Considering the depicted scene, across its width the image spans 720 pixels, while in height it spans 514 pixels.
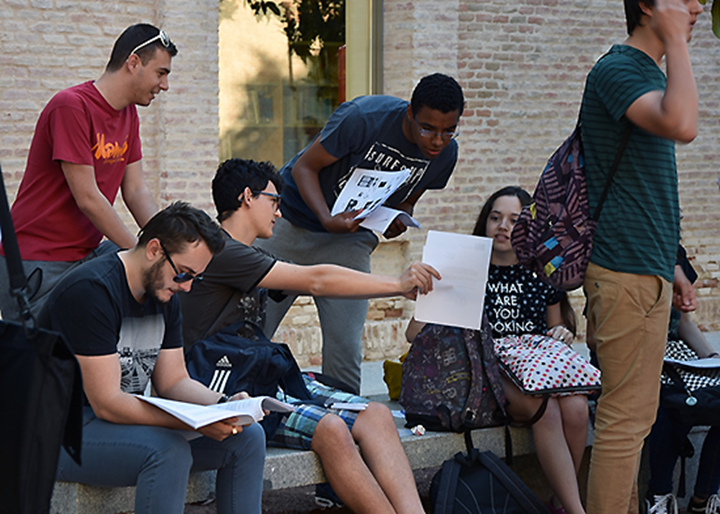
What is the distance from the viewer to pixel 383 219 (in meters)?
3.98

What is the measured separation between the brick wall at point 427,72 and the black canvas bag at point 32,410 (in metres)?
4.71

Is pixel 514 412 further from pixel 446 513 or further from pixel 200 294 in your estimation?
pixel 200 294

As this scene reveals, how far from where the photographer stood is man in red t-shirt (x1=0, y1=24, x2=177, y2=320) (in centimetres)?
339

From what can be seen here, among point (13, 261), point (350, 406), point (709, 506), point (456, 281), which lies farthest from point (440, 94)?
point (13, 261)

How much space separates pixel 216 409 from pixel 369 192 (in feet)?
4.70

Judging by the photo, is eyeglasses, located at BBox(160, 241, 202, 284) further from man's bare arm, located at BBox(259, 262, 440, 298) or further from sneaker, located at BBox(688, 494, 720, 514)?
sneaker, located at BBox(688, 494, 720, 514)

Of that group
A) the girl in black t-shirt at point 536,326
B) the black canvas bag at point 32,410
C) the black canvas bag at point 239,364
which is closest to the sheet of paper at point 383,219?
the girl in black t-shirt at point 536,326

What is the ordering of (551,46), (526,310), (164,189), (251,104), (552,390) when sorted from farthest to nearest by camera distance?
(551,46), (251,104), (164,189), (526,310), (552,390)

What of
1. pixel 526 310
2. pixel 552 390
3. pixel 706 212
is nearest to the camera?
pixel 552 390

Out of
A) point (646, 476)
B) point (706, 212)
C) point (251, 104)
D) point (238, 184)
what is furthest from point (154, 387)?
point (706, 212)

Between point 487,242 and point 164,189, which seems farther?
point 164,189

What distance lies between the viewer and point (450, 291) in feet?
11.6

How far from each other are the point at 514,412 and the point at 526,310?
518mm

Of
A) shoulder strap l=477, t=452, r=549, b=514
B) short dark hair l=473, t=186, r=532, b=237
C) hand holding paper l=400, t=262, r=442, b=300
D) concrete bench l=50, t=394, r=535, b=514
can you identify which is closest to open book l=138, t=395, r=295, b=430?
concrete bench l=50, t=394, r=535, b=514
